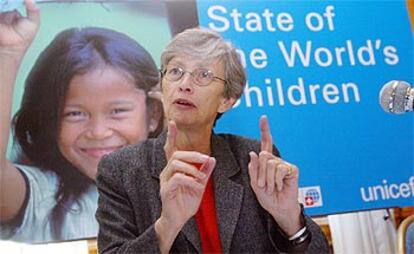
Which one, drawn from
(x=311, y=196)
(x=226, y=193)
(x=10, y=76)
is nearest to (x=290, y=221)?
(x=226, y=193)

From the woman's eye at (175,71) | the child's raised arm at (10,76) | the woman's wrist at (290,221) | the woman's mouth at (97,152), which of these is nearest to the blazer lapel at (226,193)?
the woman's wrist at (290,221)

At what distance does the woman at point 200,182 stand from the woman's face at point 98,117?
14cm

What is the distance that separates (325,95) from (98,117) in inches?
28.8

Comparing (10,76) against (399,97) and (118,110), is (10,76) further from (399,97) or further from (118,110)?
(399,97)

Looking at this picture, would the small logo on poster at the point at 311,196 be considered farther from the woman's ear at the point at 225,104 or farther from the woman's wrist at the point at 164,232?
the woman's wrist at the point at 164,232

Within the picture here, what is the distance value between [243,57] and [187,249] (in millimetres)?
653

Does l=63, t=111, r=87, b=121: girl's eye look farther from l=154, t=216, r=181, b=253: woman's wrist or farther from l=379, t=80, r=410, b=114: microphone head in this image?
l=379, t=80, r=410, b=114: microphone head

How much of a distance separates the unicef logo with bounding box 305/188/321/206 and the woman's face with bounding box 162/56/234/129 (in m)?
0.41

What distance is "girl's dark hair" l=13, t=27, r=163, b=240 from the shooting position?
1620 mm

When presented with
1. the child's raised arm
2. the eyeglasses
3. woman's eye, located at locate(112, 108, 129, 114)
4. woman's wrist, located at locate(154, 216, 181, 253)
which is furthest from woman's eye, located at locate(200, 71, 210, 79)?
the child's raised arm

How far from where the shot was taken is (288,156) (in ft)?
5.67

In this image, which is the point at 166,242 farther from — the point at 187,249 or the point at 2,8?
the point at 2,8

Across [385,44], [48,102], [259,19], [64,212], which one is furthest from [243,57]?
[64,212]

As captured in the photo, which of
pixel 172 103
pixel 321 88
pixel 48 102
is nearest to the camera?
pixel 172 103
